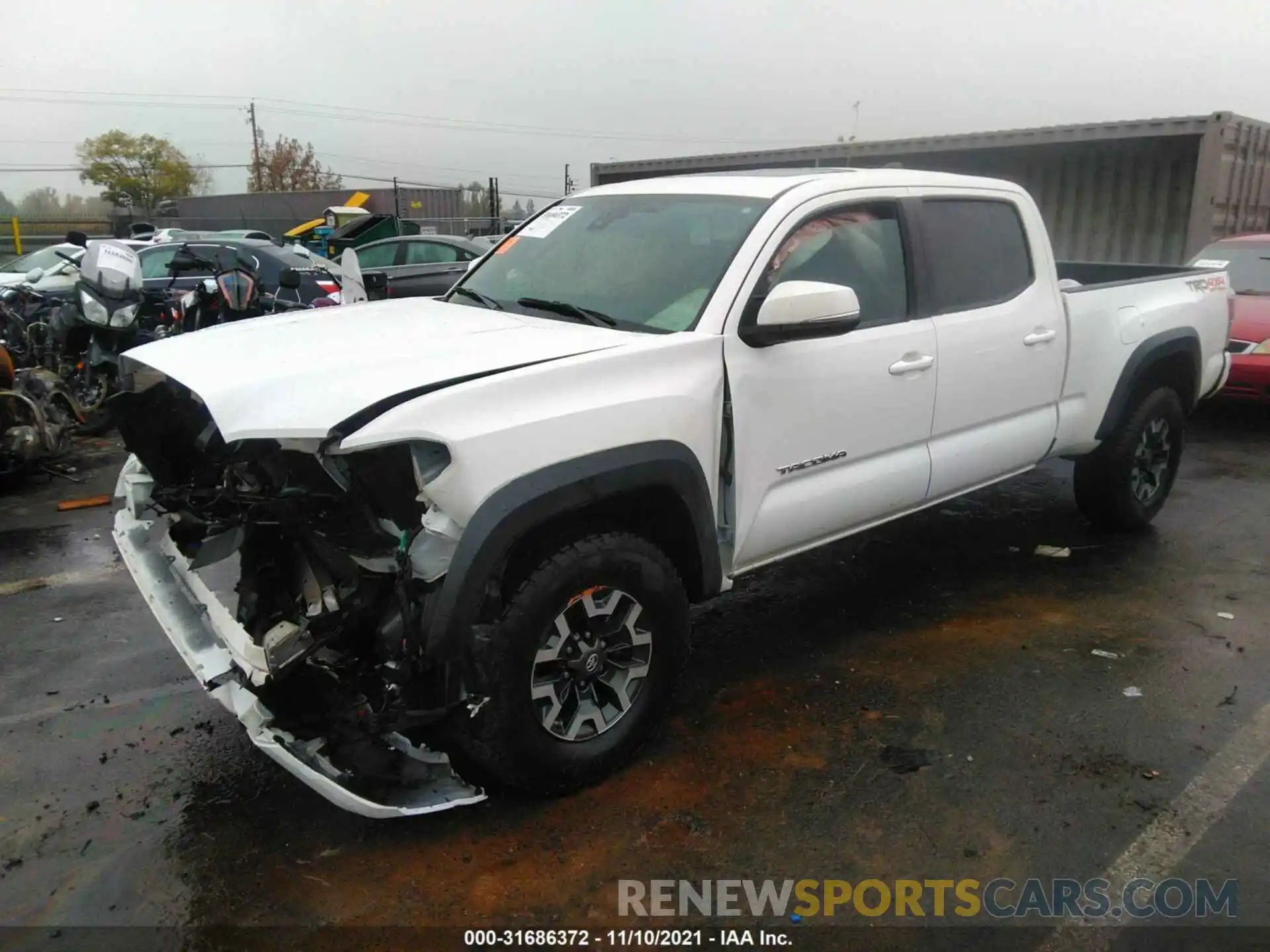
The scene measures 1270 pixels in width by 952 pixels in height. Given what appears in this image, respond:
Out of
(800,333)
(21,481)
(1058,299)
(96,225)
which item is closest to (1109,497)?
(1058,299)

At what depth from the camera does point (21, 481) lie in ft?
22.6

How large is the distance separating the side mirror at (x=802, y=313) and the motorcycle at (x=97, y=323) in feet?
21.9

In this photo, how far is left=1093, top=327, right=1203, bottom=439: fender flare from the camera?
499 centimetres

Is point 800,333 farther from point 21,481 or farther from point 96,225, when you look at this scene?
point 96,225

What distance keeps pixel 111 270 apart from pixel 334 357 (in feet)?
20.4

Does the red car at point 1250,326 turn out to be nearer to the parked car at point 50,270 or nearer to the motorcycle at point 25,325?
the motorcycle at point 25,325

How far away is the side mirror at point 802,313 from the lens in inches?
125

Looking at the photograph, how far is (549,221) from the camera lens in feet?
13.9

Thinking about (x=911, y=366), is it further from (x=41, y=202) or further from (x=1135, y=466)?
(x=41, y=202)

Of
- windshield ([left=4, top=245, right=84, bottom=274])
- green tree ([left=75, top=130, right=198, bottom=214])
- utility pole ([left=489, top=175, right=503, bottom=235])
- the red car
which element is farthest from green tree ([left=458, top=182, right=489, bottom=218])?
green tree ([left=75, top=130, right=198, bottom=214])

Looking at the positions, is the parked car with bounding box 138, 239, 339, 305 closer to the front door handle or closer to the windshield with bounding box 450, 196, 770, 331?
the windshield with bounding box 450, 196, 770, 331

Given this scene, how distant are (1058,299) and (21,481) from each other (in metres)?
6.92

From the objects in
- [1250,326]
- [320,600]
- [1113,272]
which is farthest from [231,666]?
[1250,326]

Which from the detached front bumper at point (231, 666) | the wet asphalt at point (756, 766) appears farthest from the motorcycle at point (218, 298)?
the detached front bumper at point (231, 666)
